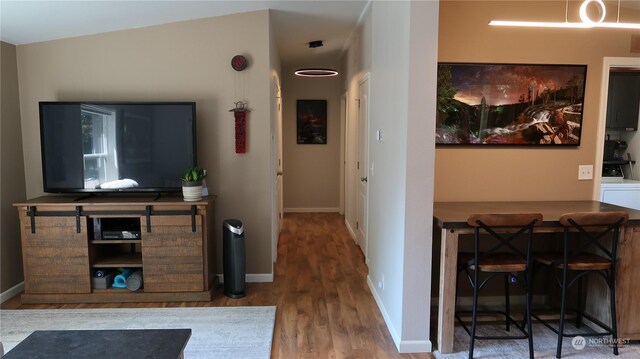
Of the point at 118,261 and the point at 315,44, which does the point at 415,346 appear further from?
the point at 315,44

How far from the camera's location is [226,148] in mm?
3750

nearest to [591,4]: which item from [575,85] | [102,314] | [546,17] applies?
[546,17]

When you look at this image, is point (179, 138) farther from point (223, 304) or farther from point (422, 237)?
point (422, 237)

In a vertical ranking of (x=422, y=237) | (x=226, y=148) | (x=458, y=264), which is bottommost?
(x=458, y=264)

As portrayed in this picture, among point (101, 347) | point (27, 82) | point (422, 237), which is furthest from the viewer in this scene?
point (27, 82)

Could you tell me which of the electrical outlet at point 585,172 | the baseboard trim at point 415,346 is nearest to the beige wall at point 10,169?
the baseboard trim at point 415,346

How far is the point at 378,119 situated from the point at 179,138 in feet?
5.76

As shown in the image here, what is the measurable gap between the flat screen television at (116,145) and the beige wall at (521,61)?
2.24 meters

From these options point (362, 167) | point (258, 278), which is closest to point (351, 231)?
point (362, 167)

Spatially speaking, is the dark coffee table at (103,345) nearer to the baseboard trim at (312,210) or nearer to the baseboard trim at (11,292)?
Answer: the baseboard trim at (11,292)

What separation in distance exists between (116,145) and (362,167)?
8.71 ft

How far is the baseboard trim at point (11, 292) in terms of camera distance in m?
3.45

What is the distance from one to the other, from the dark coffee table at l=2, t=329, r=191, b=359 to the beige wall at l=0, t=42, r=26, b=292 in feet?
8.35

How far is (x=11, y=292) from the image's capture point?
3539 millimetres
